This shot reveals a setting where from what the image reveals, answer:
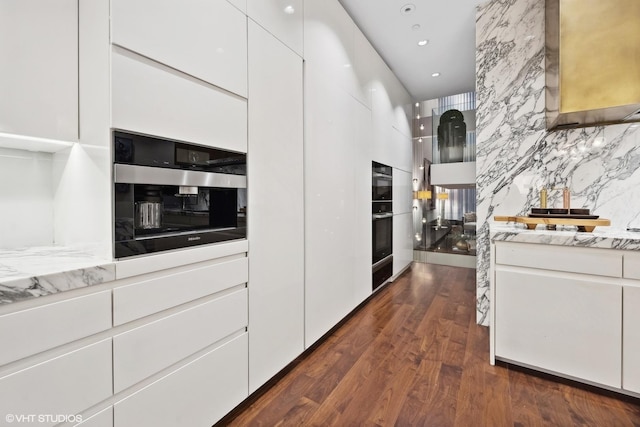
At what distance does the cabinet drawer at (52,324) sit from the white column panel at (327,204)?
1.29 m

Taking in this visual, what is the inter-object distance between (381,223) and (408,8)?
7.24 ft

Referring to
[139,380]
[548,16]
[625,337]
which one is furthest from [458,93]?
[139,380]

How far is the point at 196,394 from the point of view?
129 cm

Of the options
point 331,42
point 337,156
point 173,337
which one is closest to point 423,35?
point 331,42

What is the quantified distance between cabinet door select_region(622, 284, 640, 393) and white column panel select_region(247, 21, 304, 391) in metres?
1.89

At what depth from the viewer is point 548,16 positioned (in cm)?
221

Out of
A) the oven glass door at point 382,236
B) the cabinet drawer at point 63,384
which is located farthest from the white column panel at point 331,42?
the cabinet drawer at point 63,384

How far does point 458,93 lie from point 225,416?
5.29 metres

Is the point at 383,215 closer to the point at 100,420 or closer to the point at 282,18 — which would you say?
the point at 282,18

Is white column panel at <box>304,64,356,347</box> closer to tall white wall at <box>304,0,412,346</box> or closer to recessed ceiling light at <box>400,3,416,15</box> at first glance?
tall white wall at <box>304,0,412,346</box>

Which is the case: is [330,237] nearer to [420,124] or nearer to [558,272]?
[558,272]

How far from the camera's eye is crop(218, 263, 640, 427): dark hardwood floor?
1.50m

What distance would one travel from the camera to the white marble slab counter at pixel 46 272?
0.82 m

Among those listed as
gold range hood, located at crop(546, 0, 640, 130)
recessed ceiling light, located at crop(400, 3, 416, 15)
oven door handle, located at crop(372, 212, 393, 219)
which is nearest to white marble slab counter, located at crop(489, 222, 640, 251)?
gold range hood, located at crop(546, 0, 640, 130)
